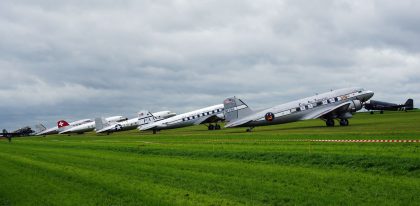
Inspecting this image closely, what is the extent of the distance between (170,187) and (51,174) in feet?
24.6

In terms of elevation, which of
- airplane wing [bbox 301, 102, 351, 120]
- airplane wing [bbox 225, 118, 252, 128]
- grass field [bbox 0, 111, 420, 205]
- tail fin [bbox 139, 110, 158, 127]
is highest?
tail fin [bbox 139, 110, 158, 127]

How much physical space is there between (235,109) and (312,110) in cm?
982

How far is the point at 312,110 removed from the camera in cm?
5378

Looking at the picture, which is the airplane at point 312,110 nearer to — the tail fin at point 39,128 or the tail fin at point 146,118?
the tail fin at point 146,118

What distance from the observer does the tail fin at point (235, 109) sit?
56094 mm

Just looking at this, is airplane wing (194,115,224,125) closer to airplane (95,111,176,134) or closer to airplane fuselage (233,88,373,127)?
airplane (95,111,176,134)

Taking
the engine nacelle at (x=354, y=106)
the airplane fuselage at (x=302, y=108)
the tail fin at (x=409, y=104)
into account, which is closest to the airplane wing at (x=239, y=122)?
the airplane fuselage at (x=302, y=108)

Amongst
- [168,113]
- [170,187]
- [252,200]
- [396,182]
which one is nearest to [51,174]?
[170,187]

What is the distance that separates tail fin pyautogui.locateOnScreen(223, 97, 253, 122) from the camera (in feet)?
184

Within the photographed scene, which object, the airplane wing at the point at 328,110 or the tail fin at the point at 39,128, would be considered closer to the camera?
the airplane wing at the point at 328,110

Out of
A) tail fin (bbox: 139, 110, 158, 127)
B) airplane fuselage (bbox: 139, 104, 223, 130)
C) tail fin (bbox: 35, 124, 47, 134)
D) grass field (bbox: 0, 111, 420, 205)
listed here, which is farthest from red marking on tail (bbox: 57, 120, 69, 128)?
grass field (bbox: 0, 111, 420, 205)

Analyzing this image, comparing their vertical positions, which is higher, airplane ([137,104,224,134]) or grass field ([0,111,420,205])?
airplane ([137,104,224,134])

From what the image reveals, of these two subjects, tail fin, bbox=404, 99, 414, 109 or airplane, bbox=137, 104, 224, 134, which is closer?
airplane, bbox=137, 104, 224, 134

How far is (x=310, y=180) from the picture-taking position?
13812 mm
